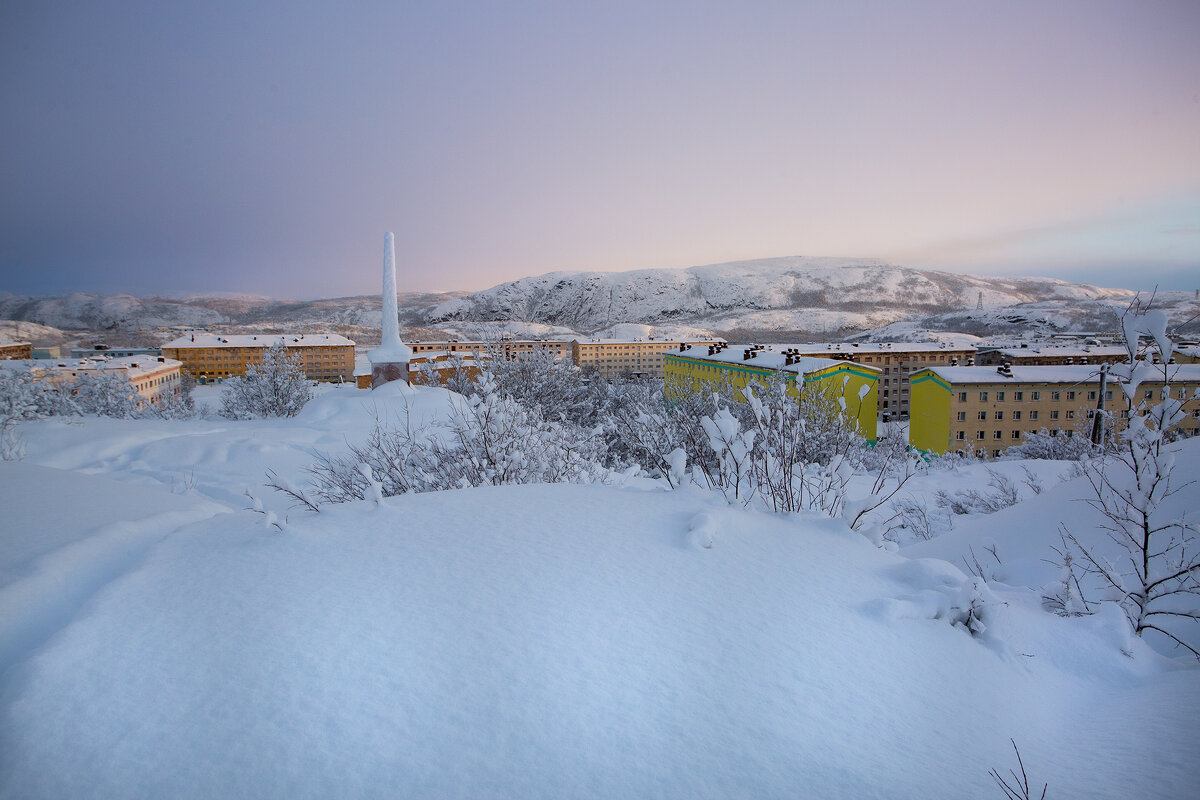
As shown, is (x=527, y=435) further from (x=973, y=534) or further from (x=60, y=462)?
(x=60, y=462)

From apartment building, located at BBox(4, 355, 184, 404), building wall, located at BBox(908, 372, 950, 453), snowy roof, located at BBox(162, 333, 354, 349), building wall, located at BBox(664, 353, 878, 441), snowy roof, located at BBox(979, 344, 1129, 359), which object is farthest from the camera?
snowy roof, located at BBox(162, 333, 354, 349)

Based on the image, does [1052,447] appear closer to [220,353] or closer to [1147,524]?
[1147,524]

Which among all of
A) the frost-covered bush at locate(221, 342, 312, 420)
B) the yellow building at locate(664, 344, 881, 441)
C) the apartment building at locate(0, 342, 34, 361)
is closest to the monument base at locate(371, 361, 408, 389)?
the frost-covered bush at locate(221, 342, 312, 420)

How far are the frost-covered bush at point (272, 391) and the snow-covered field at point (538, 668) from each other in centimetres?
1952

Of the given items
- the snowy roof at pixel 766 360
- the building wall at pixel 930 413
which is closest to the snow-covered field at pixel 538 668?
the snowy roof at pixel 766 360

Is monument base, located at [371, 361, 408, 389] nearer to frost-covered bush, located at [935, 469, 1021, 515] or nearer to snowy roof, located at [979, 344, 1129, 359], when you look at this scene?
frost-covered bush, located at [935, 469, 1021, 515]

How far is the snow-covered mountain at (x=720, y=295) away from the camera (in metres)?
140

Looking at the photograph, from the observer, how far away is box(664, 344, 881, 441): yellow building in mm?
24719

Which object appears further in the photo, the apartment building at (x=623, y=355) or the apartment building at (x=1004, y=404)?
the apartment building at (x=623, y=355)

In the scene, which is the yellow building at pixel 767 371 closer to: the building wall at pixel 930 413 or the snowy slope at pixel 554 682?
the building wall at pixel 930 413

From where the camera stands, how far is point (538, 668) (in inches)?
74.8

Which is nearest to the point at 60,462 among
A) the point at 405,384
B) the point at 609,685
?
the point at 405,384

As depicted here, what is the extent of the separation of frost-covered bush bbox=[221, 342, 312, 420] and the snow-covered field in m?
19.5

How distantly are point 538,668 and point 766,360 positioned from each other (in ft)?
106
